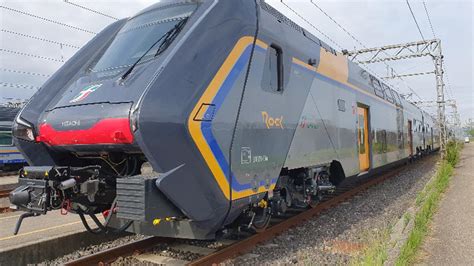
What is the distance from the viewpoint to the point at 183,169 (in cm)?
423

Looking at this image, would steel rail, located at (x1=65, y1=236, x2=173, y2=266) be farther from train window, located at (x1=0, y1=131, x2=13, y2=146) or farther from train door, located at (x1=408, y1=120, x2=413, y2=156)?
train window, located at (x1=0, y1=131, x2=13, y2=146)

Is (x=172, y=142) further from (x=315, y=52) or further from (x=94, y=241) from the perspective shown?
(x=315, y=52)

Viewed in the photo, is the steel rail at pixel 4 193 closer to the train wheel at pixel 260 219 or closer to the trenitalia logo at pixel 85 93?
the trenitalia logo at pixel 85 93

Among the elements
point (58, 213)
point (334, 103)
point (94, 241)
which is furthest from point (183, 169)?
point (58, 213)

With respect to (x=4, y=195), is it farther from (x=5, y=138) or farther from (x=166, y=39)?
(x=5, y=138)

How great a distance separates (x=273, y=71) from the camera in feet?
18.7

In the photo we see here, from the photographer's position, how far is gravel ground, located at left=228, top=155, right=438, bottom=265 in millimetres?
5438

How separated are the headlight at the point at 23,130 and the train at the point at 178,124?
0.02 m

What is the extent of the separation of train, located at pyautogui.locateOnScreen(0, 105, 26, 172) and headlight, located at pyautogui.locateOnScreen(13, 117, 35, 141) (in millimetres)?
17783

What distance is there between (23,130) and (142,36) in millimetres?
1982

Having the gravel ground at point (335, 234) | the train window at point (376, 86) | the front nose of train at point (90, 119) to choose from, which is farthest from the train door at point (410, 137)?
the front nose of train at point (90, 119)

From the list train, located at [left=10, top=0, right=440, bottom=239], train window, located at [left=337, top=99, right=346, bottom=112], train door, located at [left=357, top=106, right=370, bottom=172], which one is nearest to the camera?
train, located at [left=10, top=0, right=440, bottom=239]

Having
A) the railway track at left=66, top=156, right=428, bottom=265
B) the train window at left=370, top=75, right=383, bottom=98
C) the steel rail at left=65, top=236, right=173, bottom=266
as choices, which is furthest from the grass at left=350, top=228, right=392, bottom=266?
the train window at left=370, top=75, right=383, bottom=98

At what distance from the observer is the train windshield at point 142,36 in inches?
201
